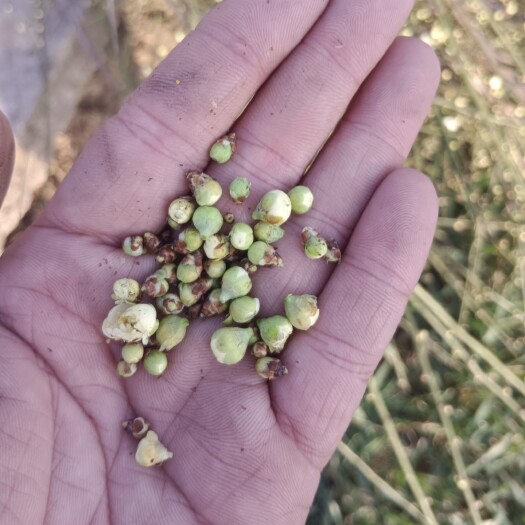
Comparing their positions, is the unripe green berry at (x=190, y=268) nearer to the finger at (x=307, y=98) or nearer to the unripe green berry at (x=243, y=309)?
the unripe green berry at (x=243, y=309)

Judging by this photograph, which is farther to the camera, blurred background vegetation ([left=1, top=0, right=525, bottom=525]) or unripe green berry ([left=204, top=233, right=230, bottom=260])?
blurred background vegetation ([left=1, top=0, right=525, bottom=525])

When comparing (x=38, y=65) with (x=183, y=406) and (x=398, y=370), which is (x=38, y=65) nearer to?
(x=183, y=406)

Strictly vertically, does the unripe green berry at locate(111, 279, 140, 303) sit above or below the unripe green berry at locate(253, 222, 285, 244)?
below

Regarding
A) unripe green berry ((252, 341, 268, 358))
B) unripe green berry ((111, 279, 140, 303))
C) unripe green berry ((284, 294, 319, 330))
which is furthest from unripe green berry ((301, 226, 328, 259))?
unripe green berry ((111, 279, 140, 303))

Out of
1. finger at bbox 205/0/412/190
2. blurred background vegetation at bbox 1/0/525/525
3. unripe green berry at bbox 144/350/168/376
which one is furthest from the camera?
blurred background vegetation at bbox 1/0/525/525

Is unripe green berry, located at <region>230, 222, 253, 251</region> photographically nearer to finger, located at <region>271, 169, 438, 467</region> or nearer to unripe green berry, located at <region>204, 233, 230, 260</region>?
unripe green berry, located at <region>204, 233, 230, 260</region>

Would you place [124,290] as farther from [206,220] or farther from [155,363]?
[206,220]

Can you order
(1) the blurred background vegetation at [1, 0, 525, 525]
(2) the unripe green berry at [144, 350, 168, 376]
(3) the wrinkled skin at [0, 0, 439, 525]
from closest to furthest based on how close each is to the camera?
(3) the wrinkled skin at [0, 0, 439, 525]
(2) the unripe green berry at [144, 350, 168, 376]
(1) the blurred background vegetation at [1, 0, 525, 525]

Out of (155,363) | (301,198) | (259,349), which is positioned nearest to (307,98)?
(301,198)
